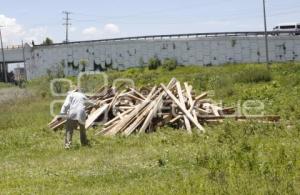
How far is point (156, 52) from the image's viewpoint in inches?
2448

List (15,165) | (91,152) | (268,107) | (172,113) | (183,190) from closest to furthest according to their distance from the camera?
(183,190) < (15,165) < (91,152) < (172,113) < (268,107)

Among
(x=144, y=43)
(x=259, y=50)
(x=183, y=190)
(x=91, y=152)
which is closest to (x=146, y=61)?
(x=144, y=43)

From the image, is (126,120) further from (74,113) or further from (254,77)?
(254,77)

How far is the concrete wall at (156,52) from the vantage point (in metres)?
53.8

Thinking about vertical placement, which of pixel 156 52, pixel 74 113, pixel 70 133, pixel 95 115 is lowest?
pixel 70 133

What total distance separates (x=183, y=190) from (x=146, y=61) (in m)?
54.4

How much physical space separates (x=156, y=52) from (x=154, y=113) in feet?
148

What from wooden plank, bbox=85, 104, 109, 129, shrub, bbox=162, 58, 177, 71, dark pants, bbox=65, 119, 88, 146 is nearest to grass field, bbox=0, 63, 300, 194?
dark pants, bbox=65, 119, 88, 146

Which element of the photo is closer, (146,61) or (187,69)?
(187,69)

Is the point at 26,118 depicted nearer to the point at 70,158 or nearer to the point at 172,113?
the point at 172,113

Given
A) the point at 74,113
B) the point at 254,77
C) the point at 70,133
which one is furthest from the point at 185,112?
the point at 254,77

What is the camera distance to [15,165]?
485 inches

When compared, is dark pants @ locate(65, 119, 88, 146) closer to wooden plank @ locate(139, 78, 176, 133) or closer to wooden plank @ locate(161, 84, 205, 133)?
wooden plank @ locate(139, 78, 176, 133)

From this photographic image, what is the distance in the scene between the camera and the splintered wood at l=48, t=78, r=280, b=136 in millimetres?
16875
